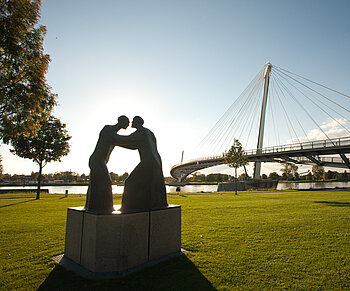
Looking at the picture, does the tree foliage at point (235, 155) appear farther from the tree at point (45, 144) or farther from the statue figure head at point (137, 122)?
the statue figure head at point (137, 122)

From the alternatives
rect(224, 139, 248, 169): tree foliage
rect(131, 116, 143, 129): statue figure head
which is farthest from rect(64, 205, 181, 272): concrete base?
rect(224, 139, 248, 169): tree foliage

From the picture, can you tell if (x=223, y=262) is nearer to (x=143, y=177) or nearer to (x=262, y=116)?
(x=143, y=177)

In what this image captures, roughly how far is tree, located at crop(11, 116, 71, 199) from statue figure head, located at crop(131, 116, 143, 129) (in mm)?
16750

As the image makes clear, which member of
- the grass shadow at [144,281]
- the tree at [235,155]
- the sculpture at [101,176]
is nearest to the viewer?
the grass shadow at [144,281]

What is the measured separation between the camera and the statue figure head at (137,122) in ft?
16.6

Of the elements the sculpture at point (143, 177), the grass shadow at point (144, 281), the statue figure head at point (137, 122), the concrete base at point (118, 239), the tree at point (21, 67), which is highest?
the tree at point (21, 67)

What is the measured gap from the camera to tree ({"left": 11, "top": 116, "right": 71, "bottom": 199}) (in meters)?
18.5

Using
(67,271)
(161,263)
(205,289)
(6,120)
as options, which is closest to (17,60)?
(6,120)

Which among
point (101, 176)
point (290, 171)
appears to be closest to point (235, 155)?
point (101, 176)

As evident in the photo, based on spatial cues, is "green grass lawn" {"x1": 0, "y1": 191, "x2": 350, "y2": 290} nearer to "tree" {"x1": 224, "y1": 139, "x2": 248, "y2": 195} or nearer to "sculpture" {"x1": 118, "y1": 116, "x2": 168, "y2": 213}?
"sculpture" {"x1": 118, "y1": 116, "x2": 168, "y2": 213}

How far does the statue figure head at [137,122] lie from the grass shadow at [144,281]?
2.95 metres

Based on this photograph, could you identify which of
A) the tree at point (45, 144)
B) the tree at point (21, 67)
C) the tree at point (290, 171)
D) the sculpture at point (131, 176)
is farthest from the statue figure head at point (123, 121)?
the tree at point (290, 171)

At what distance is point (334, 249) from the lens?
15.0ft

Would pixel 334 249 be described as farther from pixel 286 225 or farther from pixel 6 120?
pixel 6 120
